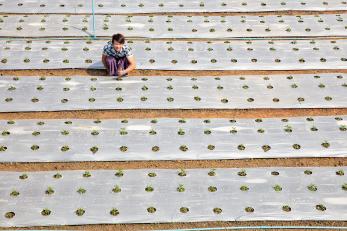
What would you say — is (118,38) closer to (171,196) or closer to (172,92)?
(172,92)

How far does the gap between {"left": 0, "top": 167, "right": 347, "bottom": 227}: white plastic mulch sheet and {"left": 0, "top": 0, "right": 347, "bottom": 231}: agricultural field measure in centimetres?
3

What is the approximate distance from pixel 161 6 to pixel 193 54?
336 centimetres

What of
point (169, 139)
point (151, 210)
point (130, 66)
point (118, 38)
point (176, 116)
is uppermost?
point (118, 38)

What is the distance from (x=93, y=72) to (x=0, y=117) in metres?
2.97

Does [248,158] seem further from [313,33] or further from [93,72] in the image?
[313,33]

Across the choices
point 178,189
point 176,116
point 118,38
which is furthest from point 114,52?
point 178,189

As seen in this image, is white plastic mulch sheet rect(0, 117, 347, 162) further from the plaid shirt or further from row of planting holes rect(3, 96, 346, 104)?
the plaid shirt

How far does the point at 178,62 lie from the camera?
608 inches

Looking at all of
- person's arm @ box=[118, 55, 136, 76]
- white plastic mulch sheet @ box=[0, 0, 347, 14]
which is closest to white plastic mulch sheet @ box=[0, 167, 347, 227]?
person's arm @ box=[118, 55, 136, 76]

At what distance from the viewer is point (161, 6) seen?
59.9 feet

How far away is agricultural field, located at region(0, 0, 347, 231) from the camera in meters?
11.0

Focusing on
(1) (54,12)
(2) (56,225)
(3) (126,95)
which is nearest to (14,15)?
(1) (54,12)

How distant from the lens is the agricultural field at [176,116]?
35.9 ft

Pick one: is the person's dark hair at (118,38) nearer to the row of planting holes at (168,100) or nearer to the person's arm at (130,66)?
the person's arm at (130,66)
